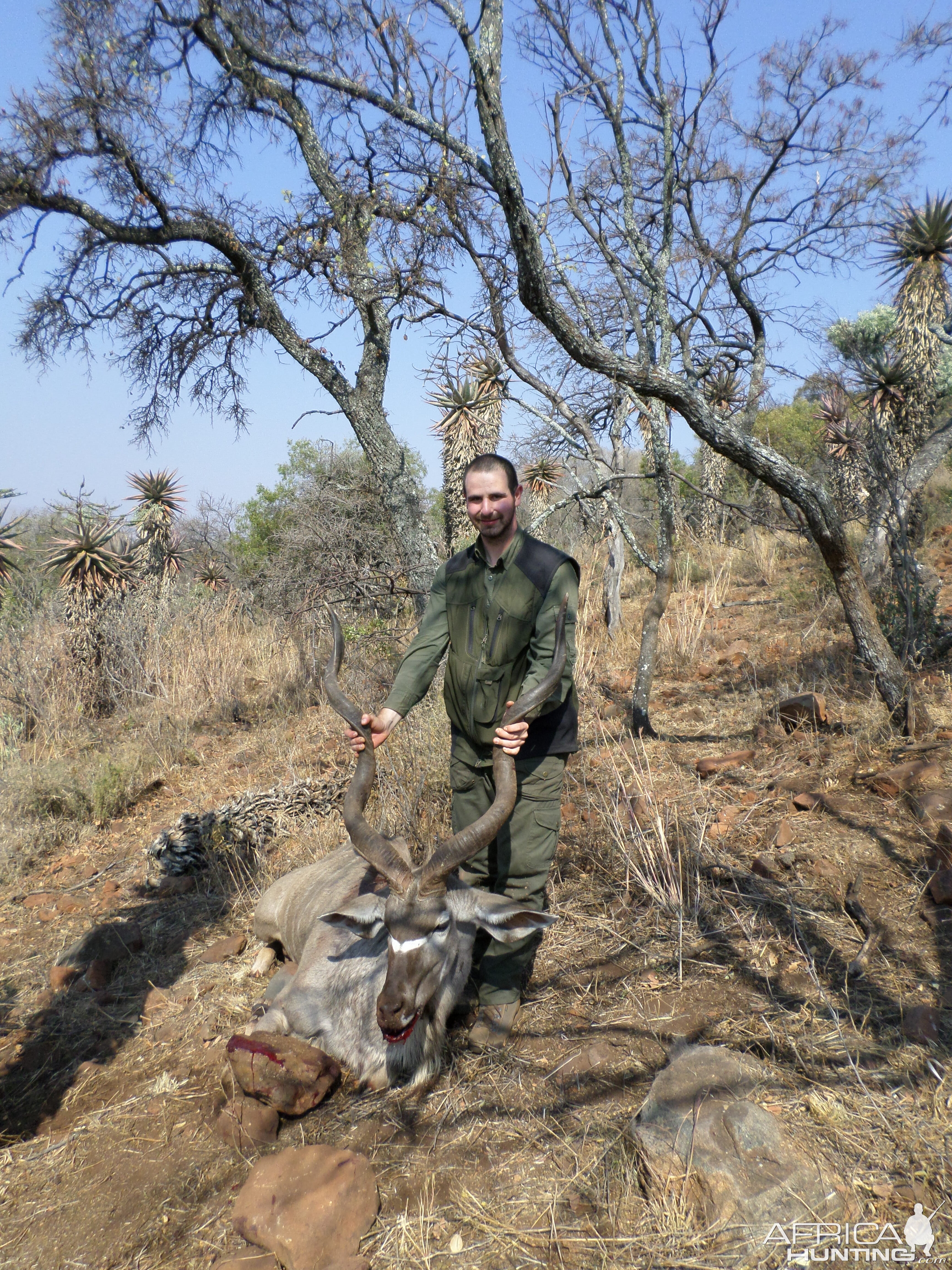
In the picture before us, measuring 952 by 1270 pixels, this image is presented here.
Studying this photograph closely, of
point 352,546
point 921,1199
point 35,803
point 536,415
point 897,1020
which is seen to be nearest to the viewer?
point 921,1199

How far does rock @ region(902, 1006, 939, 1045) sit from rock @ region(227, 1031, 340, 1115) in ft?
8.25

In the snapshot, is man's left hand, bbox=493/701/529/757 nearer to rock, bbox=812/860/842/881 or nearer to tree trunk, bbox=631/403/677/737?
rock, bbox=812/860/842/881

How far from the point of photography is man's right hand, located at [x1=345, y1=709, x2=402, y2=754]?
11.8 ft

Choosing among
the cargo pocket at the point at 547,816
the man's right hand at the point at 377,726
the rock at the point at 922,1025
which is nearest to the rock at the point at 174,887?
the man's right hand at the point at 377,726

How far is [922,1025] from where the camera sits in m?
3.18

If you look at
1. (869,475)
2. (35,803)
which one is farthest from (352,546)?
(869,475)

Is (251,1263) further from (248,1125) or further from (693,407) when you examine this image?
(693,407)

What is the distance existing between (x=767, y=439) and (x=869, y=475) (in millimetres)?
9455

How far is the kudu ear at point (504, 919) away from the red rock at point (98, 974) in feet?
8.70

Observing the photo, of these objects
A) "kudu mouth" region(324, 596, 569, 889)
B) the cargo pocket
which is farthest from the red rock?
the cargo pocket

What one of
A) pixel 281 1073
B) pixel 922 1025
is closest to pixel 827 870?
pixel 922 1025

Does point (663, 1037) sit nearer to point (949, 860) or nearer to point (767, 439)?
point (949, 860)

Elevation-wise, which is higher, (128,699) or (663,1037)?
(128,699)

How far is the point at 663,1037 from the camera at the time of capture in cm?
341
